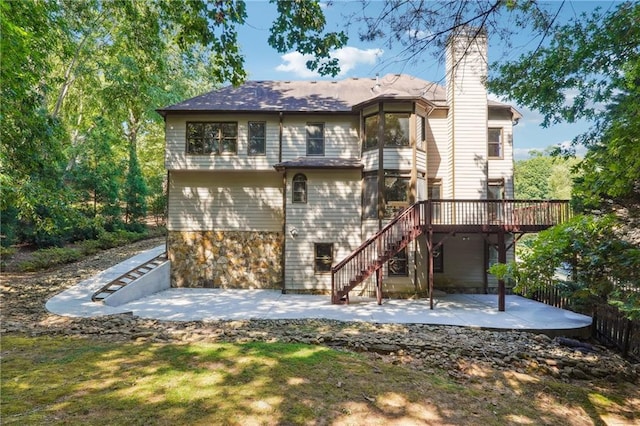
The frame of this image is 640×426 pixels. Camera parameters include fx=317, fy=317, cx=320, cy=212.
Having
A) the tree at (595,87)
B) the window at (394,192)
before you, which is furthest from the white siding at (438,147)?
the tree at (595,87)

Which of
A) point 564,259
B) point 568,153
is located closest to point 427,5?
point 564,259

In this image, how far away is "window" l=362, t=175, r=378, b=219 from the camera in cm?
1208

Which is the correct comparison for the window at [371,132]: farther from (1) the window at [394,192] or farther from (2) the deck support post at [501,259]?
(2) the deck support post at [501,259]

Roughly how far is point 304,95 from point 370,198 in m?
5.74

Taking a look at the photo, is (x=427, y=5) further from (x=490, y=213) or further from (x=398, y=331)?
(x=490, y=213)

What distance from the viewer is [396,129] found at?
12047mm

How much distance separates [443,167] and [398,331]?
8.12 meters

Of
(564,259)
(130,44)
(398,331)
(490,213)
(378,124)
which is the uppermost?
(130,44)

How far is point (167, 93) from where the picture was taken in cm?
2100

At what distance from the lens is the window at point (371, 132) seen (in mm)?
12191

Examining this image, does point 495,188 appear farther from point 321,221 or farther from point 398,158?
point 321,221

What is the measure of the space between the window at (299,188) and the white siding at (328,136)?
3.25ft

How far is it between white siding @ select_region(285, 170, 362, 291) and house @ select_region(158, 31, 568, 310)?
0.04 m

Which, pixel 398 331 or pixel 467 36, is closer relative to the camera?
pixel 467 36
